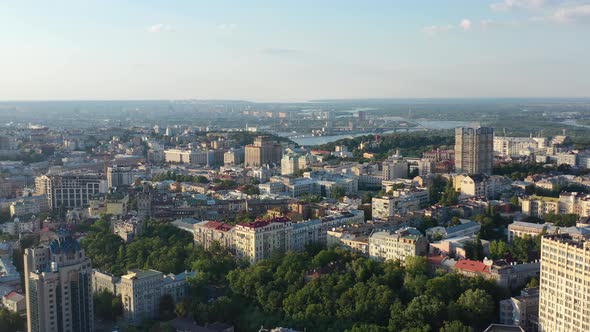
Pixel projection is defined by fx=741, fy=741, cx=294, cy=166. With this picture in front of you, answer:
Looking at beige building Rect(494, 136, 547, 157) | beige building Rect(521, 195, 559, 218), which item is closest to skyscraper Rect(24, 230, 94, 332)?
beige building Rect(521, 195, 559, 218)

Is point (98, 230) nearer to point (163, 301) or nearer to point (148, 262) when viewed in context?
point (148, 262)

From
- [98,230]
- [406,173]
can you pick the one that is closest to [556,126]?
[406,173]

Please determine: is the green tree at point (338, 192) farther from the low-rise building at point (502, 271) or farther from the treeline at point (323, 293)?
the low-rise building at point (502, 271)

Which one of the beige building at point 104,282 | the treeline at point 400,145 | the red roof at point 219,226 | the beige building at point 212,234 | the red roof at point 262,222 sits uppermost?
the treeline at point 400,145

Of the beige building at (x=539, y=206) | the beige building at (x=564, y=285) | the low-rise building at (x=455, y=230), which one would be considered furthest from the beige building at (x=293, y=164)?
the beige building at (x=564, y=285)

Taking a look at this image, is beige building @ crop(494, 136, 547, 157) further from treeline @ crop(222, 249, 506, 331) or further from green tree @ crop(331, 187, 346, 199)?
treeline @ crop(222, 249, 506, 331)

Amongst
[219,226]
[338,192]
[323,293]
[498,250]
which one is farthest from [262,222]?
[338,192]
